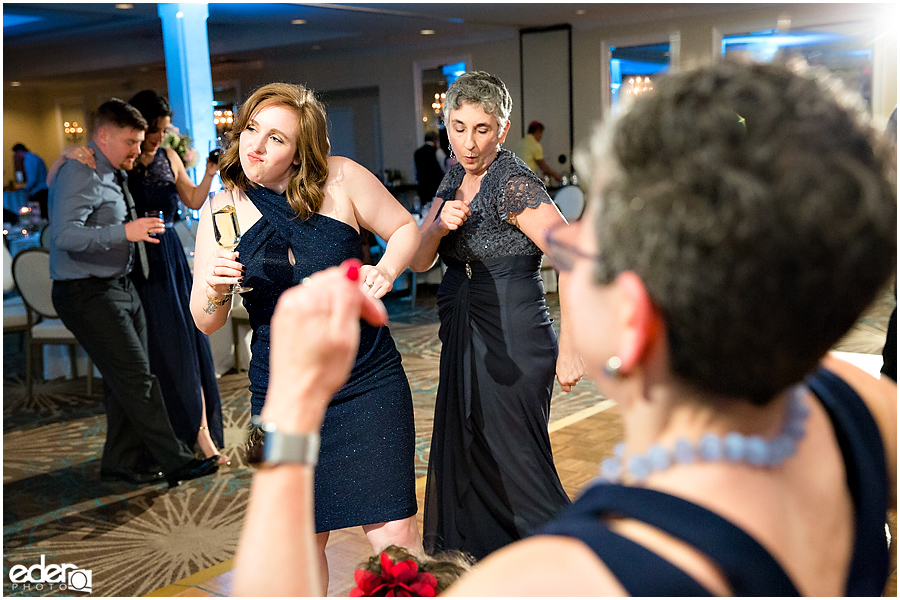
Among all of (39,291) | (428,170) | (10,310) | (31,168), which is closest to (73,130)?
(31,168)

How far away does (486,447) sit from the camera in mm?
2939

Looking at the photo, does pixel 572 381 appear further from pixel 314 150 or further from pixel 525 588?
pixel 525 588

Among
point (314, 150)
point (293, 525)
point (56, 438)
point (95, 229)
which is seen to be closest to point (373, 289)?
point (314, 150)

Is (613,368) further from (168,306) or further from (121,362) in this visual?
(168,306)

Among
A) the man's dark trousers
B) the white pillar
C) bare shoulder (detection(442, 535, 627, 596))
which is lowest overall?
the man's dark trousers

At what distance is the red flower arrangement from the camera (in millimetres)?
1003

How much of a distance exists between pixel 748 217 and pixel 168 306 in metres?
3.89

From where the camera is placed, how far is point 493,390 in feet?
9.50

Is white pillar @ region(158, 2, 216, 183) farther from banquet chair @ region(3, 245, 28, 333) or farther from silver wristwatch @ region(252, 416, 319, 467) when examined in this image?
silver wristwatch @ region(252, 416, 319, 467)

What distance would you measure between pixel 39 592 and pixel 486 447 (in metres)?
1.71

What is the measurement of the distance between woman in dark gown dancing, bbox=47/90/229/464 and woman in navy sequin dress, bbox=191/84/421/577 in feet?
6.02

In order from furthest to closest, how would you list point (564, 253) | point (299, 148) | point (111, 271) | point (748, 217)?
point (111, 271) < point (299, 148) < point (564, 253) < point (748, 217)

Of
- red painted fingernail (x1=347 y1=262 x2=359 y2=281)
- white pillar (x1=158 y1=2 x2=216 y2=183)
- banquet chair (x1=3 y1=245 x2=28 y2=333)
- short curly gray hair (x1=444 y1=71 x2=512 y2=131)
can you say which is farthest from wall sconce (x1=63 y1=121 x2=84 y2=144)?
red painted fingernail (x1=347 y1=262 x2=359 y2=281)

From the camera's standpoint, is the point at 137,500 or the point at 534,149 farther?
the point at 534,149
